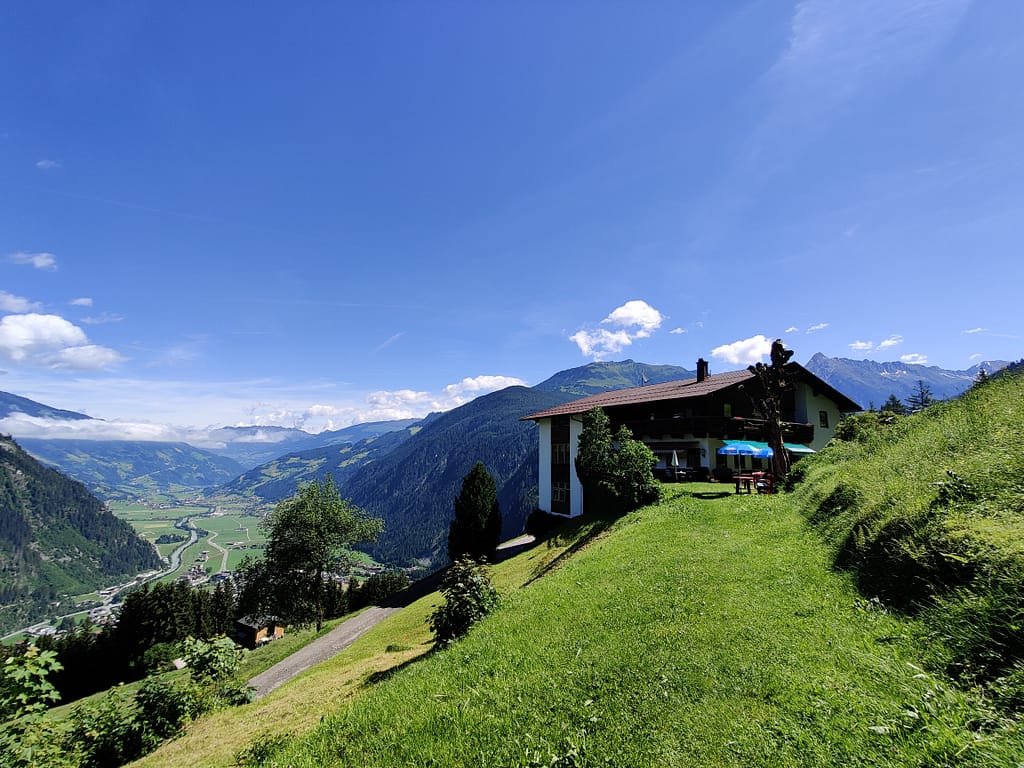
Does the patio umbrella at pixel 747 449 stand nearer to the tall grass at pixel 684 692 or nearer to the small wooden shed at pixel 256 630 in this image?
the tall grass at pixel 684 692

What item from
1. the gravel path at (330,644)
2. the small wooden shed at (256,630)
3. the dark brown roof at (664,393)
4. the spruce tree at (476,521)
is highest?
the dark brown roof at (664,393)

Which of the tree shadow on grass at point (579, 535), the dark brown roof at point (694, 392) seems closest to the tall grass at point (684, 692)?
the tree shadow on grass at point (579, 535)

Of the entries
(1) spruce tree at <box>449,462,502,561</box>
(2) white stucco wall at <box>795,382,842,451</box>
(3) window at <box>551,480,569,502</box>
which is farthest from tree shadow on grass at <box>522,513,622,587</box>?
(2) white stucco wall at <box>795,382,842,451</box>

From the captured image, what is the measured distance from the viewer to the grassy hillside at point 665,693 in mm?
5160

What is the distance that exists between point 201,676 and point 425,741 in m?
11.6

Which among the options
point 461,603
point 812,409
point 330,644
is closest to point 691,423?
point 812,409

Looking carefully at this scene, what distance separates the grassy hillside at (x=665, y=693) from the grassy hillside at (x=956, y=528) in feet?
1.85

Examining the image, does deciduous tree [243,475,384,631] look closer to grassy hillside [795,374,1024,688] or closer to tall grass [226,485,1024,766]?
tall grass [226,485,1024,766]

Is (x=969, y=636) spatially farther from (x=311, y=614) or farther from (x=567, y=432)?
(x=311, y=614)

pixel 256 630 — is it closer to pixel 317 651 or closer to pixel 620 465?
pixel 317 651

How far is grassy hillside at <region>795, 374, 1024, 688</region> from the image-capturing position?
5668 mm

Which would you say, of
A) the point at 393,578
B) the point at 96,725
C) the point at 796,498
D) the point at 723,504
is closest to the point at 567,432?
the point at 723,504

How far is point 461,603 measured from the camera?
42.9 feet

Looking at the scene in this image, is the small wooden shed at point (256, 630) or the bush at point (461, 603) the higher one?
the bush at point (461, 603)
